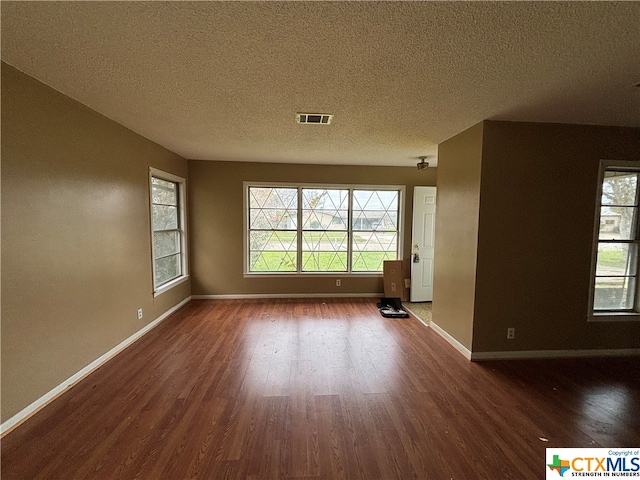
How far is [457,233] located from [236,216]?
11.5ft

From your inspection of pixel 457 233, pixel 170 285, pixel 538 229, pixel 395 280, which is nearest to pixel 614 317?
pixel 538 229

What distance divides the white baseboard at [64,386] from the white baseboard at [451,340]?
3692 millimetres

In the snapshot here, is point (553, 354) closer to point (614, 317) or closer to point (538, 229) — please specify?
point (614, 317)

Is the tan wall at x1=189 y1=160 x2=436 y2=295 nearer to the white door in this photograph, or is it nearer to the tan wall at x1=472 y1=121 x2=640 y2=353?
the white door

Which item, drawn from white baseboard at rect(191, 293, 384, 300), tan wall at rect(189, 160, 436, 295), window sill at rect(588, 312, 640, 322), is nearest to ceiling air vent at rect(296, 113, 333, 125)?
tan wall at rect(189, 160, 436, 295)

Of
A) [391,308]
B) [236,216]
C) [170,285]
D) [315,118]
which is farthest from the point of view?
[236,216]

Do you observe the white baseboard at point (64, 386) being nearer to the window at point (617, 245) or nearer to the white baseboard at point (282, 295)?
the white baseboard at point (282, 295)

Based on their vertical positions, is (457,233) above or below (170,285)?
above

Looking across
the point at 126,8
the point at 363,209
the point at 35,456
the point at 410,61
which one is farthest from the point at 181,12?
the point at 363,209

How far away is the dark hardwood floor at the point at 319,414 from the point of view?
158 cm

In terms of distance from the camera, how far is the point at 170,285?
13.5ft

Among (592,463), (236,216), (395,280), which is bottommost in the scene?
(592,463)

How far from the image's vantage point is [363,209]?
5.09 meters

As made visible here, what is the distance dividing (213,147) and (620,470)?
4725mm
